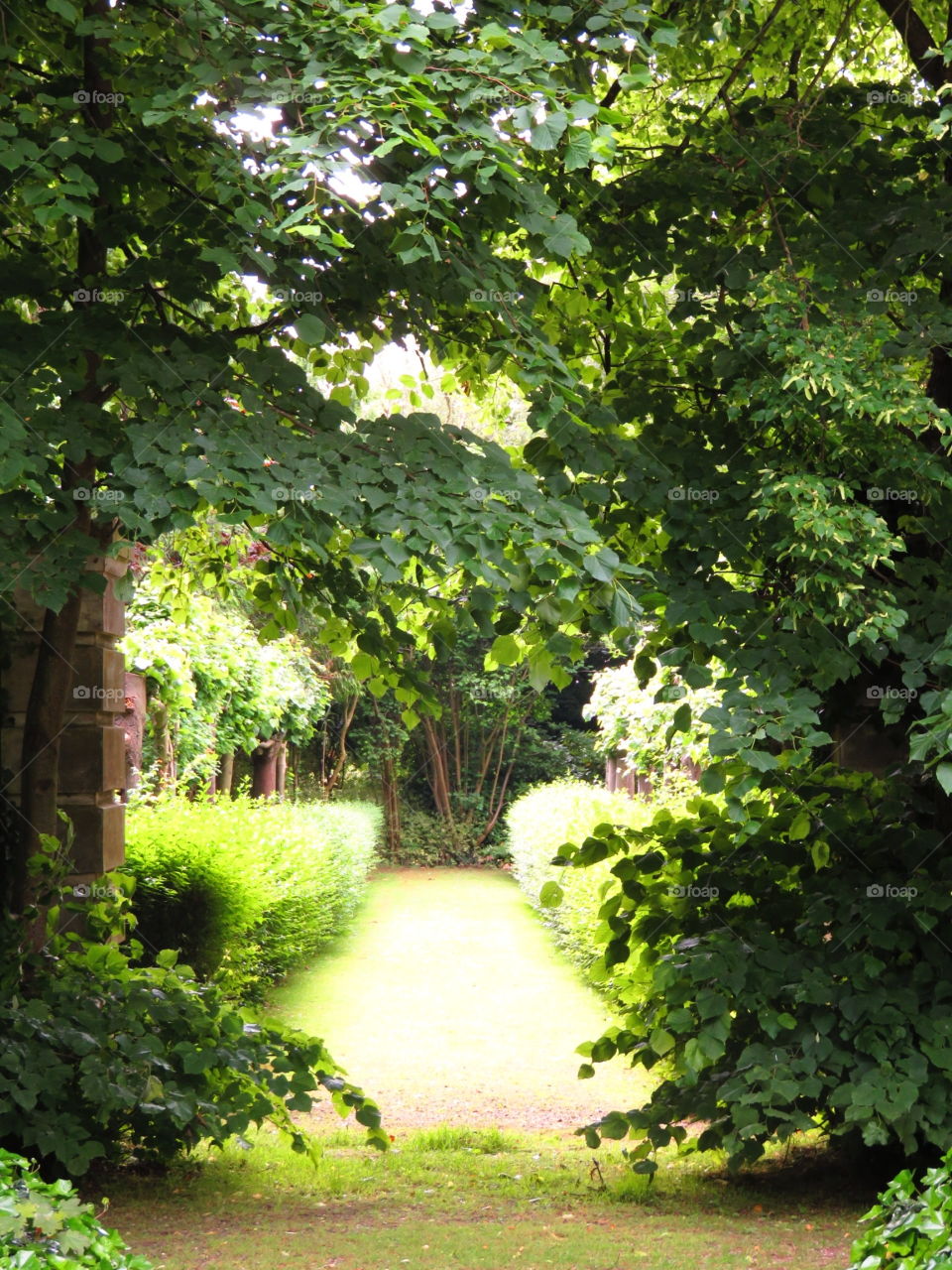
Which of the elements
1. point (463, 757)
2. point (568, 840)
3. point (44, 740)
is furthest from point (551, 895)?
point (463, 757)

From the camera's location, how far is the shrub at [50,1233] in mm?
1904

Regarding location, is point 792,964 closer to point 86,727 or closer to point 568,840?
point 86,727

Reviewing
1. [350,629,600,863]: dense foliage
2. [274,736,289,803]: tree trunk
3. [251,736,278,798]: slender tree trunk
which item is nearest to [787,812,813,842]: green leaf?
[251,736,278,798]: slender tree trunk

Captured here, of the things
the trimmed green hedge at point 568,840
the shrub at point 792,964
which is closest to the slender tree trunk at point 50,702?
the shrub at point 792,964

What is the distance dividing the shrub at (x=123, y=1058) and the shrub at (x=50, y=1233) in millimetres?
1982

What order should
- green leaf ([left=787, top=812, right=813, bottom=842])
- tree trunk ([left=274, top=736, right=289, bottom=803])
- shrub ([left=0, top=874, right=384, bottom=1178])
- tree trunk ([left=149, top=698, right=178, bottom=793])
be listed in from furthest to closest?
tree trunk ([left=274, top=736, right=289, bottom=803]) → tree trunk ([left=149, top=698, right=178, bottom=793]) → green leaf ([left=787, top=812, right=813, bottom=842]) → shrub ([left=0, top=874, right=384, bottom=1178])

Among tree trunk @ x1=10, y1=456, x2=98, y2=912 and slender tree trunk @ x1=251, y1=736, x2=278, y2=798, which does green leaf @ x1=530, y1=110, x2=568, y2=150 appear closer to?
tree trunk @ x1=10, y1=456, x2=98, y2=912

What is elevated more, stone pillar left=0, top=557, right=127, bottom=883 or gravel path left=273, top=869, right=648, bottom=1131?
stone pillar left=0, top=557, right=127, bottom=883

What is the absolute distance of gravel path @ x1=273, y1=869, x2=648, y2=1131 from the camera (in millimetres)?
7781

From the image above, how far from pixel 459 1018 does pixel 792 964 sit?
607 centimetres

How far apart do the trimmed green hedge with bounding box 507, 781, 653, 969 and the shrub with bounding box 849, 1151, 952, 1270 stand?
191 inches

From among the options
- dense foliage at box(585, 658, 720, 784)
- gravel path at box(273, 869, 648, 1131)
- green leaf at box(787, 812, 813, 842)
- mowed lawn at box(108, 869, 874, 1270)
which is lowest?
gravel path at box(273, 869, 648, 1131)

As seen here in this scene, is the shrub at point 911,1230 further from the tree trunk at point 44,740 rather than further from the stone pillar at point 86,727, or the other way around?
the stone pillar at point 86,727

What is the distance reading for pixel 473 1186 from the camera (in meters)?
5.56
